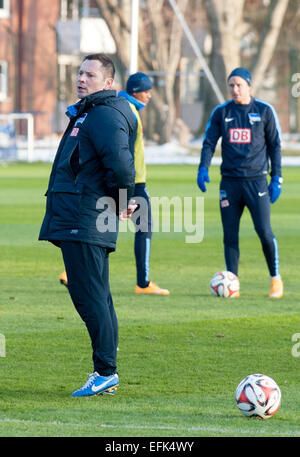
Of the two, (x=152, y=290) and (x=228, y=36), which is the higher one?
(x=152, y=290)

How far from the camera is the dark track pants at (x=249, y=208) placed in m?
11.2

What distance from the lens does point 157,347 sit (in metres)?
8.74

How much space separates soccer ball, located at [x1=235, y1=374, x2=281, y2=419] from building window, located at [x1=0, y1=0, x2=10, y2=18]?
1822 inches

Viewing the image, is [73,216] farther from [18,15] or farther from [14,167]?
[18,15]

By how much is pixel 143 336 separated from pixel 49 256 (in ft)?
18.9

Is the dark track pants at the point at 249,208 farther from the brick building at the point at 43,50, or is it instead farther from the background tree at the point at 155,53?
the brick building at the point at 43,50

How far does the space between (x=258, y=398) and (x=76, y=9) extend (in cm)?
5000

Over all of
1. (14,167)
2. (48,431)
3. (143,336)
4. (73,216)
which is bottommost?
(14,167)

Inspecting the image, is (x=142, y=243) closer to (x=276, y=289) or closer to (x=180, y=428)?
(x=276, y=289)

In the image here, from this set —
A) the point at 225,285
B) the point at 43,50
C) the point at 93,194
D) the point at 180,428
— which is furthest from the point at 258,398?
the point at 43,50

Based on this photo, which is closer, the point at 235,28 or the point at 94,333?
the point at 94,333

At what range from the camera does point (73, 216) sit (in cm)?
687

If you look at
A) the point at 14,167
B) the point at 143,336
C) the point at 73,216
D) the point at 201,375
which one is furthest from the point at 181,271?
the point at 14,167
